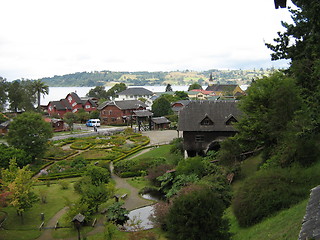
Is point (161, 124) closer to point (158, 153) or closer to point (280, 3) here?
point (158, 153)

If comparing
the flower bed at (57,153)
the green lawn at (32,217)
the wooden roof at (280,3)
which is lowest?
the green lawn at (32,217)

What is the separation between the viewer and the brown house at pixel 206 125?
37281mm

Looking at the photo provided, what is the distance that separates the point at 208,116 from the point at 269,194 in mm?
21736

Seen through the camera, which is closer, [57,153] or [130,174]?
[130,174]

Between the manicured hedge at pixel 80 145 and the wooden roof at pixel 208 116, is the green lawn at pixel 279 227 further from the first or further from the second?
the manicured hedge at pixel 80 145

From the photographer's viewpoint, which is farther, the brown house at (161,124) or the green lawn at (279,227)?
the brown house at (161,124)

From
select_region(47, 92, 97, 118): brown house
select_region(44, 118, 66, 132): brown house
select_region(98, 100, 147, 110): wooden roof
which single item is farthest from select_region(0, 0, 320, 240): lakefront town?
select_region(47, 92, 97, 118): brown house

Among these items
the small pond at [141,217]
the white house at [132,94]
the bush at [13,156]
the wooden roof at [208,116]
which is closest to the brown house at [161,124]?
the wooden roof at [208,116]

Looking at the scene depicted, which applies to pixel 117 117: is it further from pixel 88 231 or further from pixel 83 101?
pixel 88 231

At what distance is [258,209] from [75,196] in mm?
18707

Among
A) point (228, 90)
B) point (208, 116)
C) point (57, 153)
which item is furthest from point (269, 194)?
point (228, 90)

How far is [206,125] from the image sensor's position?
37.6m

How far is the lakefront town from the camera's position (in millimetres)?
13961

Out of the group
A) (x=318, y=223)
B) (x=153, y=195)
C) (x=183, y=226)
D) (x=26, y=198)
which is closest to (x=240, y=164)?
(x=153, y=195)
